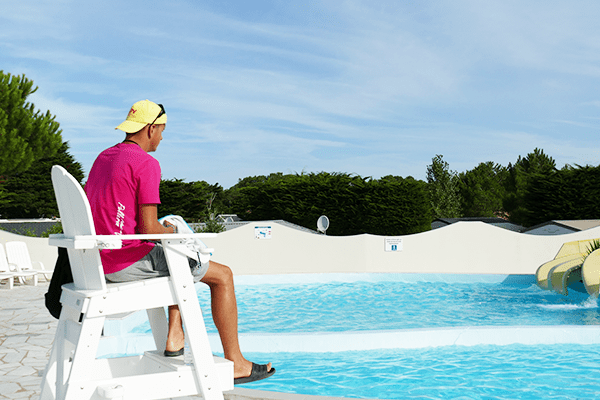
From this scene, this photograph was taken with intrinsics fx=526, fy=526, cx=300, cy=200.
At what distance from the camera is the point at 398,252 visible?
14445 millimetres

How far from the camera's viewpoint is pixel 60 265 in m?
2.64

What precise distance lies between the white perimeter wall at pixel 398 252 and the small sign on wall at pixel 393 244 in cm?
10

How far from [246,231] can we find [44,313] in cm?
721

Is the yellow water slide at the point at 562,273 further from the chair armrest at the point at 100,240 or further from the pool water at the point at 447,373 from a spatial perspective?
the chair armrest at the point at 100,240

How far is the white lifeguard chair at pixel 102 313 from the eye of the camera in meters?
2.17

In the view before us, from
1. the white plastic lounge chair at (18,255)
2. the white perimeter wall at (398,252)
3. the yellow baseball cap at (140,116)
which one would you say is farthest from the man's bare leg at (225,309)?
the white perimeter wall at (398,252)

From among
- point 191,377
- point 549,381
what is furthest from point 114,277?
point 549,381

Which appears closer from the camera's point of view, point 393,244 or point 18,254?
point 18,254

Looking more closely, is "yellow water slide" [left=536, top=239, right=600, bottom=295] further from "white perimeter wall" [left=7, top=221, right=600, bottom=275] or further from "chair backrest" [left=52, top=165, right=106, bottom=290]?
"chair backrest" [left=52, top=165, right=106, bottom=290]

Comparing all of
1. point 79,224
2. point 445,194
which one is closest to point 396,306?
point 79,224

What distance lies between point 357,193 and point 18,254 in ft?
35.5

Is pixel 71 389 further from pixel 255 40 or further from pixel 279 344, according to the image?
pixel 255 40

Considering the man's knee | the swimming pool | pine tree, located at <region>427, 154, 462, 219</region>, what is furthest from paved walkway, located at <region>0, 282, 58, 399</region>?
pine tree, located at <region>427, 154, 462, 219</region>

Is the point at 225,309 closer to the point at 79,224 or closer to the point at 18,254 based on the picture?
the point at 79,224
